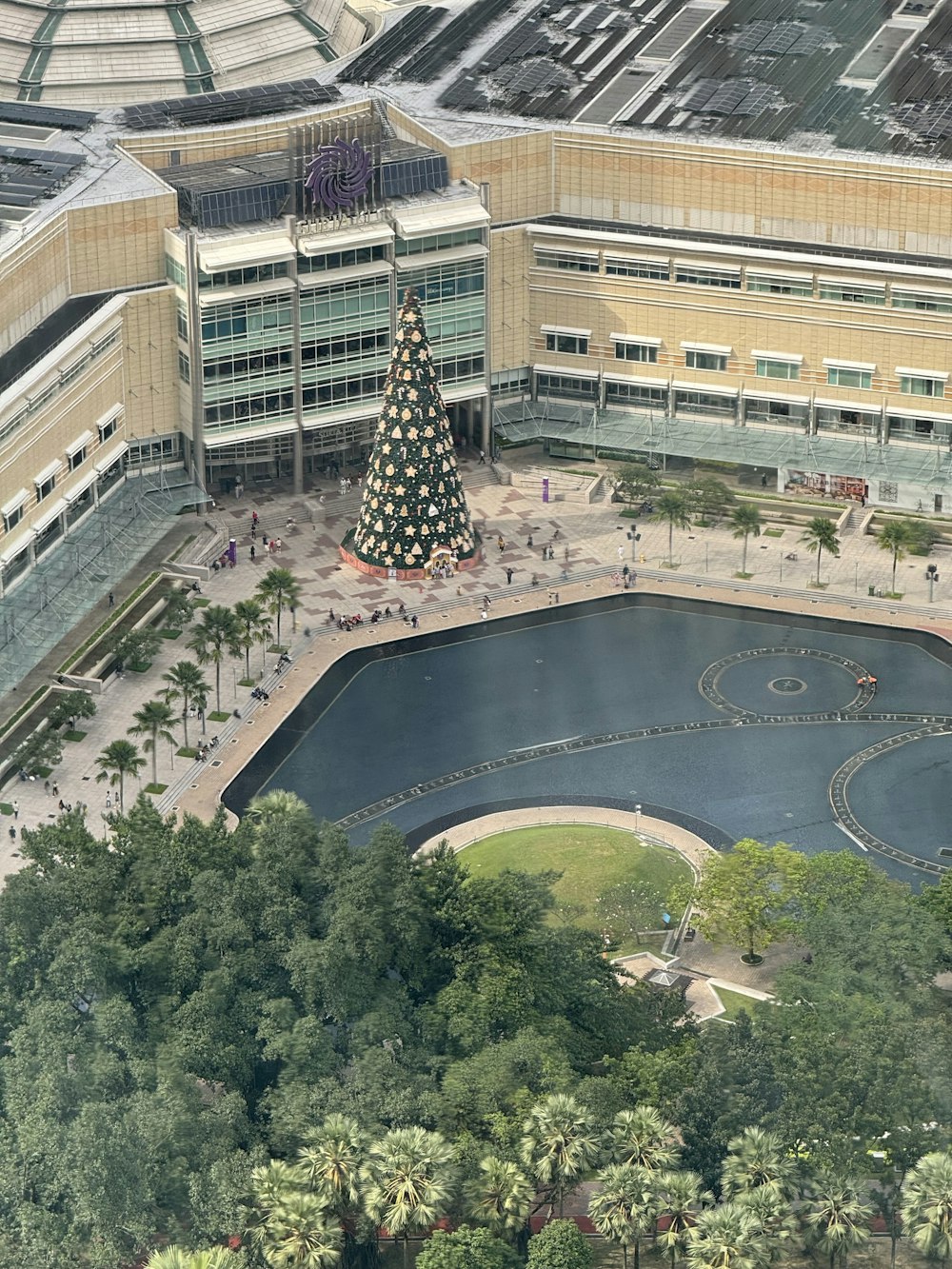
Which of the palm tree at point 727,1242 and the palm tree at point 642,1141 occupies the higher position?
the palm tree at point 642,1141

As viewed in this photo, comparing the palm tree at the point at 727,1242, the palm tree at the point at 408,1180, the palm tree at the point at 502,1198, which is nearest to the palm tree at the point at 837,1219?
the palm tree at the point at 727,1242

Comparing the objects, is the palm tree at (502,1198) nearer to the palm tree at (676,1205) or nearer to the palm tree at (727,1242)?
the palm tree at (676,1205)

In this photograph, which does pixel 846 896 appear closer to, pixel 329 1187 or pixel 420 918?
pixel 420 918

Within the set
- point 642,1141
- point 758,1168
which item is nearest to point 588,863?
point 642,1141

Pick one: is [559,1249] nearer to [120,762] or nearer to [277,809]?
[277,809]

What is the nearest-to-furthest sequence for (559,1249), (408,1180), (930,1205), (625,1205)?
(930,1205), (559,1249), (408,1180), (625,1205)

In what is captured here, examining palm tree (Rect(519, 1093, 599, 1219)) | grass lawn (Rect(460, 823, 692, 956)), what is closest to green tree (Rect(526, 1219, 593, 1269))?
palm tree (Rect(519, 1093, 599, 1219))
